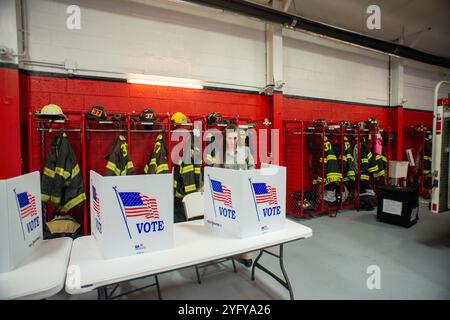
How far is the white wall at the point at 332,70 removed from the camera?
4.76 m

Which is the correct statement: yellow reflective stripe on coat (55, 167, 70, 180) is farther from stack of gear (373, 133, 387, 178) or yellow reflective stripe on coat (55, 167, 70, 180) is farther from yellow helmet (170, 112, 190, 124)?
stack of gear (373, 133, 387, 178)

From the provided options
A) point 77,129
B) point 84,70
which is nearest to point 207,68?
point 84,70

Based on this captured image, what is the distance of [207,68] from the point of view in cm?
401

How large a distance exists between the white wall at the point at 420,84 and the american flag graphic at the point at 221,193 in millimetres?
6906

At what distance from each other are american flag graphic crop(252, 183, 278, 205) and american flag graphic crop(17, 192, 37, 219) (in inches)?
55.6

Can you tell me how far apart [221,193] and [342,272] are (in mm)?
1721

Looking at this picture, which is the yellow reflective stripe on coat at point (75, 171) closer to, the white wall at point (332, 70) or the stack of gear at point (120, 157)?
the stack of gear at point (120, 157)

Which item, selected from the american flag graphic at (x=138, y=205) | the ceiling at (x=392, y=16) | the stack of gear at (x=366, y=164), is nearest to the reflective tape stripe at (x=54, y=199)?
the american flag graphic at (x=138, y=205)

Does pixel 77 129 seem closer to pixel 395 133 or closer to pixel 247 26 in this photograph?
pixel 247 26

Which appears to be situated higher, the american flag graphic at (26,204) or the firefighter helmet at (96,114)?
the firefighter helmet at (96,114)

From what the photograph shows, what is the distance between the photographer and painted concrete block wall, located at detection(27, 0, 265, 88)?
3072mm

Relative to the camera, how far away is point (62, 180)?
9.36 feet

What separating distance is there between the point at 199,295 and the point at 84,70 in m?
3.03

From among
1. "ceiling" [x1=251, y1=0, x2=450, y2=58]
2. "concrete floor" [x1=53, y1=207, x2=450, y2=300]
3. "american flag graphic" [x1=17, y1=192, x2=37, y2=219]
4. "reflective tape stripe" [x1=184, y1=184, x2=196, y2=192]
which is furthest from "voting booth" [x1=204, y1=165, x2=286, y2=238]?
"ceiling" [x1=251, y1=0, x2=450, y2=58]
